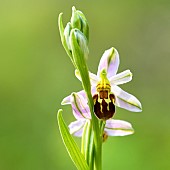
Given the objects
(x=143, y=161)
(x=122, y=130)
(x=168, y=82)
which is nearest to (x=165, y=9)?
(x=168, y=82)

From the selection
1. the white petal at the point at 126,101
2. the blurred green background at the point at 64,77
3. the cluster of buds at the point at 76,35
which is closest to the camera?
the cluster of buds at the point at 76,35

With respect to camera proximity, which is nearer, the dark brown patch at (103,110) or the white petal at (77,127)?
the dark brown patch at (103,110)

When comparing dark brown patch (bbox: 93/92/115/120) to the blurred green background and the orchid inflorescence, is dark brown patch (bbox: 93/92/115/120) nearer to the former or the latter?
the orchid inflorescence

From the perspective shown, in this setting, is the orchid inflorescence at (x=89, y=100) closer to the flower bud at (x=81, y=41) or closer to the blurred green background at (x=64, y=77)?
the flower bud at (x=81, y=41)

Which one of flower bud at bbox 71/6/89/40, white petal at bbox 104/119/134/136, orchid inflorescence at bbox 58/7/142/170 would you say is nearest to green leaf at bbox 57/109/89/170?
orchid inflorescence at bbox 58/7/142/170

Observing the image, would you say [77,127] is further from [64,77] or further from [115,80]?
[64,77]

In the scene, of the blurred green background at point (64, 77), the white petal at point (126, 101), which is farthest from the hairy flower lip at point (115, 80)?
the blurred green background at point (64, 77)

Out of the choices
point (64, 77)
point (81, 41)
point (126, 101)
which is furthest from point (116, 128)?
point (64, 77)
